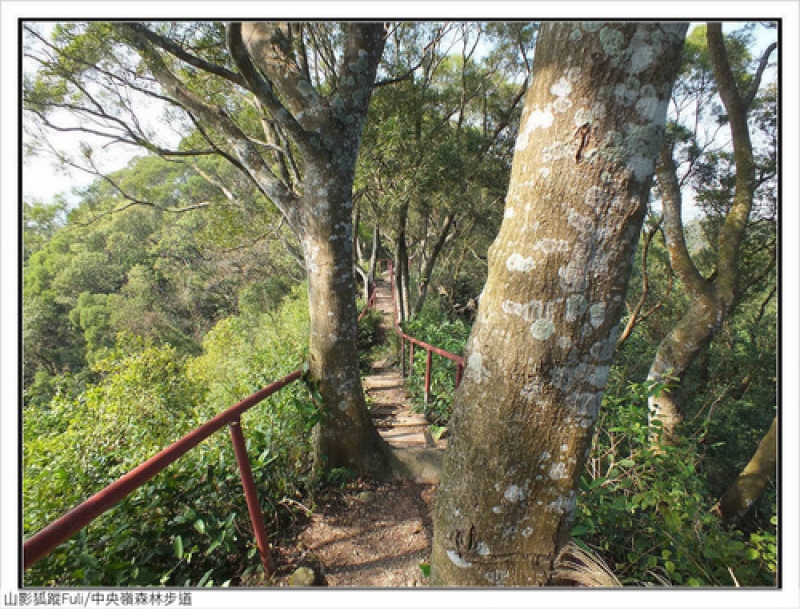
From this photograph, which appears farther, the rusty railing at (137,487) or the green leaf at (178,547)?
the green leaf at (178,547)

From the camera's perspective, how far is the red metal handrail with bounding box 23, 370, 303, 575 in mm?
958

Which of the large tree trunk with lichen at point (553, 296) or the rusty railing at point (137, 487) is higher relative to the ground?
the large tree trunk with lichen at point (553, 296)

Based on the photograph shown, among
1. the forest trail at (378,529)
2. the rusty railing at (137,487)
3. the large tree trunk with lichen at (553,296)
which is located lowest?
the forest trail at (378,529)

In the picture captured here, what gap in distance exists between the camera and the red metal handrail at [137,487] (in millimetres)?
958

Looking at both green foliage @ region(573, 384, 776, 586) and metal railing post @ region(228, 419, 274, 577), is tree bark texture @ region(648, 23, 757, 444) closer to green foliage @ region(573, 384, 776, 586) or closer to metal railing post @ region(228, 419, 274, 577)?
green foliage @ region(573, 384, 776, 586)

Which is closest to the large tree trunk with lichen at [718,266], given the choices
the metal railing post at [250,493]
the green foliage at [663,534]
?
the green foliage at [663,534]

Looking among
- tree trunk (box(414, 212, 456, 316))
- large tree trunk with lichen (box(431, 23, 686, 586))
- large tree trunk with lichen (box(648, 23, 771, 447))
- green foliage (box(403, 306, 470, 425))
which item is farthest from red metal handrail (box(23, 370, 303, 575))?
tree trunk (box(414, 212, 456, 316))

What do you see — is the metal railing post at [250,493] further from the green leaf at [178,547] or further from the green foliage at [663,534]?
the green foliage at [663,534]

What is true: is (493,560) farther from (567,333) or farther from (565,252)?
(565,252)

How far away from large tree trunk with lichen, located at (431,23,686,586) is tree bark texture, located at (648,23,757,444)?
4014 millimetres

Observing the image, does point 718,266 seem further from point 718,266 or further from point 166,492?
point 166,492

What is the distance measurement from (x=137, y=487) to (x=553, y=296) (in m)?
1.55

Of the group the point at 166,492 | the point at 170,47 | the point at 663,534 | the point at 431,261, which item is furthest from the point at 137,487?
the point at 431,261

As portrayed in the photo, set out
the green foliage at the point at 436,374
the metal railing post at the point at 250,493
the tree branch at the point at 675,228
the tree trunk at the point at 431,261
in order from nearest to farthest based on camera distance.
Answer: the metal railing post at the point at 250,493 < the green foliage at the point at 436,374 < the tree branch at the point at 675,228 < the tree trunk at the point at 431,261
